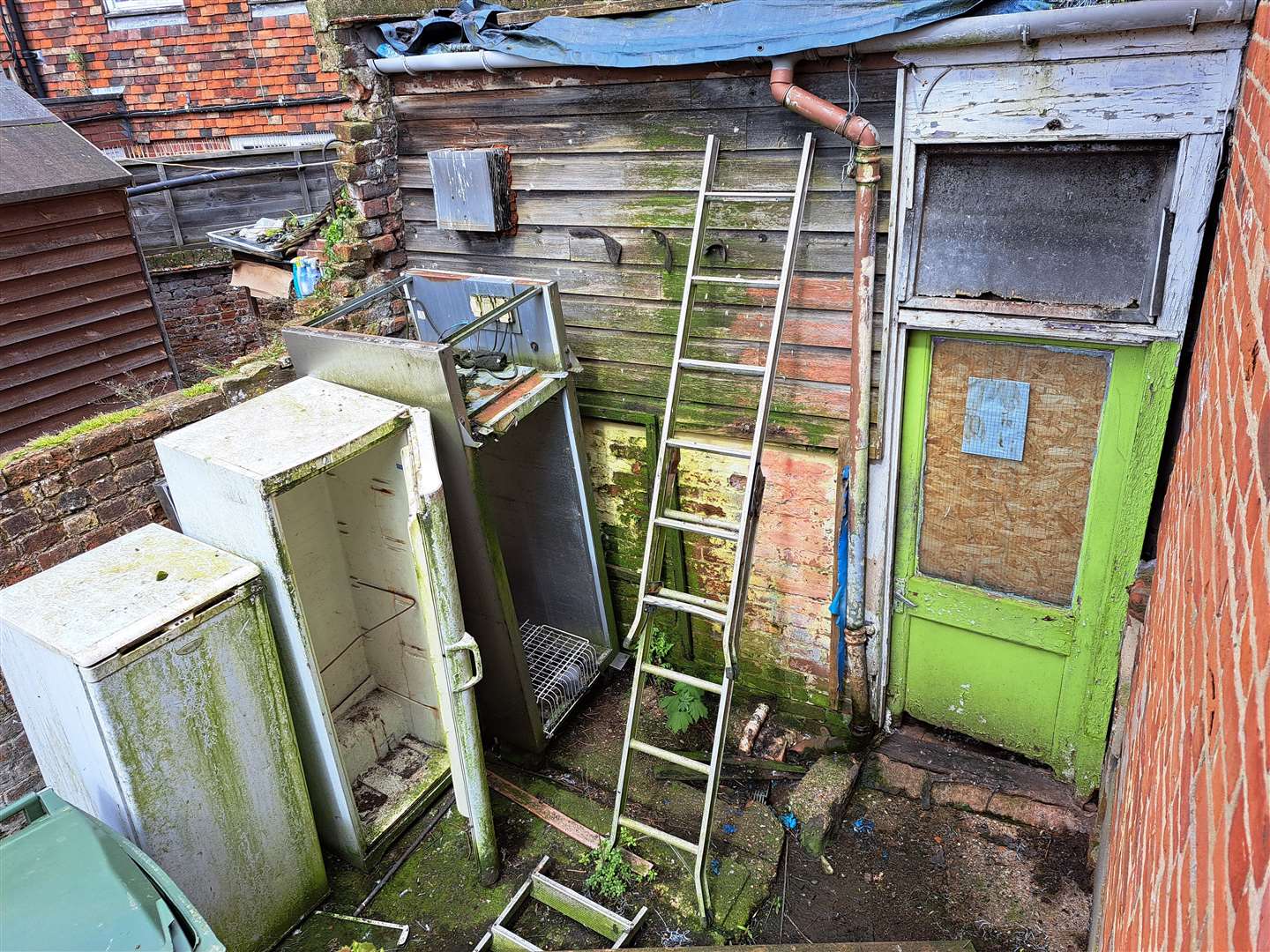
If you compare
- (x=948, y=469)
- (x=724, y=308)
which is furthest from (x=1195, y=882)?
(x=724, y=308)

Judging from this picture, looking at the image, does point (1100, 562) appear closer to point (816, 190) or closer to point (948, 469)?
point (948, 469)

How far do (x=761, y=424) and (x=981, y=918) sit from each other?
2761 millimetres

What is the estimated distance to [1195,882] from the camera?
120 cm

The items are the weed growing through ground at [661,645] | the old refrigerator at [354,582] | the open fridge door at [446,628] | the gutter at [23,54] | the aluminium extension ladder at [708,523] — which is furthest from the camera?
the gutter at [23,54]

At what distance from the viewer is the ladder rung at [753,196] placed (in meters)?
4.26

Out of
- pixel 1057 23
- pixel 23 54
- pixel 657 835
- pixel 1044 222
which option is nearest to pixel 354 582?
pixel 657 835

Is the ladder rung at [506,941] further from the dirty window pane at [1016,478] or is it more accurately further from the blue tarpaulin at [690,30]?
the blue tarpaulin at [690,30]

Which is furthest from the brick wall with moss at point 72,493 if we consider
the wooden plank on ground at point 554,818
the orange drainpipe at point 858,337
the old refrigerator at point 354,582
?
the orange drainpipe at point 858,337

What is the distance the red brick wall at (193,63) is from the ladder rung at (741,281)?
884cm

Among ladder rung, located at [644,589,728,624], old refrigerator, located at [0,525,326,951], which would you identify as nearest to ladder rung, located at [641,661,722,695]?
ladder rung, located at [644,589,728,624]

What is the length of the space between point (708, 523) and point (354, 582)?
7.54 feet

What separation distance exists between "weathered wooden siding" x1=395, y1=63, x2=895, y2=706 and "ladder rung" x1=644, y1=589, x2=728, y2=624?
882mm

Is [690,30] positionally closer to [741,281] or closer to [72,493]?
[741,281]

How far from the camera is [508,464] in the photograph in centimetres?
550
